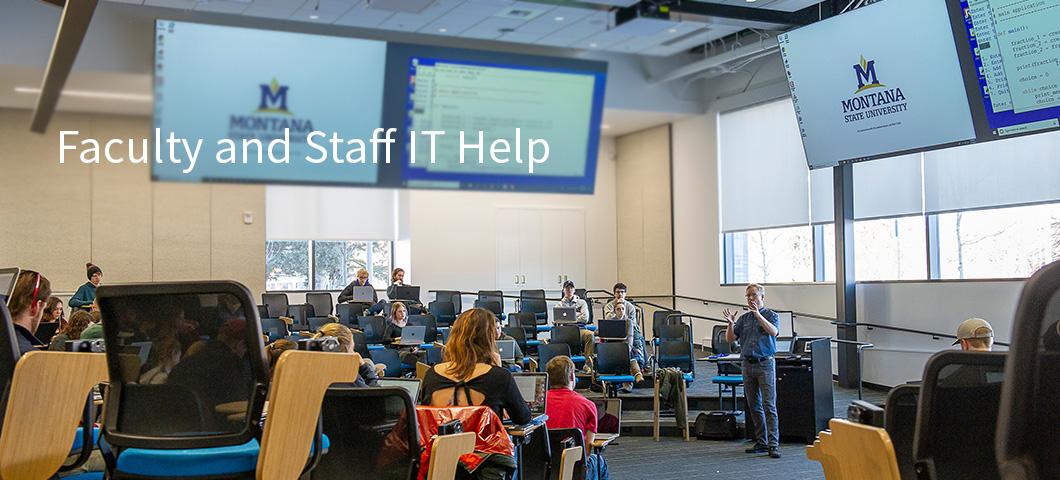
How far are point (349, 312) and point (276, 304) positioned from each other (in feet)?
5.56

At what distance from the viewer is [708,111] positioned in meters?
16.1

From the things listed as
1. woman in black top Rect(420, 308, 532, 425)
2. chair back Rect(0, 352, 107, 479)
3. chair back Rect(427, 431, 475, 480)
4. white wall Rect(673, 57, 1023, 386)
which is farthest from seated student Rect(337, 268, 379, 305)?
chair back Rect(0, 352, 107, 479)

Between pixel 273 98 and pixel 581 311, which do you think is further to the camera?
pixel 581 311

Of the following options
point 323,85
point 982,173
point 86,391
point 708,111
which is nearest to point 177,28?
point 323,85

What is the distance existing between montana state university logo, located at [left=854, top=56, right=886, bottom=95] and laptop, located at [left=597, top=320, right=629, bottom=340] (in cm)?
379

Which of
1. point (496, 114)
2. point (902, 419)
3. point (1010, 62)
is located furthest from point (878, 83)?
point (902, 419)

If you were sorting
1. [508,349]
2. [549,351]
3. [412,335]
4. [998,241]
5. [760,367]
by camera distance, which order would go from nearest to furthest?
1. [760,367]
2. [508,349]
3. [549,351]
4. [412,335]
5. [998,241]

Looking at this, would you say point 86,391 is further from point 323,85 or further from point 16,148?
point 16,148

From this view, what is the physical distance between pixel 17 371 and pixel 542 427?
264cm

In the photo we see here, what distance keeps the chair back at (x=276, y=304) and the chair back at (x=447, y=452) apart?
10.4 meters

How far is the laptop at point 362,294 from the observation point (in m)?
13.5

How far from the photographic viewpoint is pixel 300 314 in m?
13.5

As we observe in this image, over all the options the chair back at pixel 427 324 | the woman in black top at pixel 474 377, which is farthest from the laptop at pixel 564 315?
the woman in black top at pixel 474 377

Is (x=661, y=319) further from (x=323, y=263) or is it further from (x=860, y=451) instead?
(x=860, y=451)
